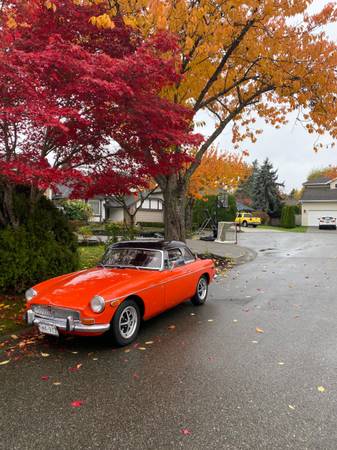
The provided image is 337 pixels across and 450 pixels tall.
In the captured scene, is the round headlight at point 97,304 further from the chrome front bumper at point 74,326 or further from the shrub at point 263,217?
the shrub at point 263,217

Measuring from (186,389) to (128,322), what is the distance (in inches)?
57.1

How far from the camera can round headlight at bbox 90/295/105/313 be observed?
13.0 feet

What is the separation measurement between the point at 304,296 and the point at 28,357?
18.5 feet

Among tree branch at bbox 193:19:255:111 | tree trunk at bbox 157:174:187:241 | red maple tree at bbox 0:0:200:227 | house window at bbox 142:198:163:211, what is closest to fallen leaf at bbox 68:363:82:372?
red maple tree at bbox 0:0:200:227

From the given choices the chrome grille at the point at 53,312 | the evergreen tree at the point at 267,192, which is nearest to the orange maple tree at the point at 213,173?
the chrome grille at the point at 53,312

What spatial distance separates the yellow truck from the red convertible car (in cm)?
3275

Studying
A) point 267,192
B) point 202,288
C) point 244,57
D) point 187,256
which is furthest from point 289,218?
point 187,256

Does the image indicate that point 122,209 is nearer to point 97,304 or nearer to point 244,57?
point 244,57

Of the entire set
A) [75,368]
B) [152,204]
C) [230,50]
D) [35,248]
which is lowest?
[75,368]

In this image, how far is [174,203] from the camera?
1012 cm

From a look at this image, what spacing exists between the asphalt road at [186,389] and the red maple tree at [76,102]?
2.67m

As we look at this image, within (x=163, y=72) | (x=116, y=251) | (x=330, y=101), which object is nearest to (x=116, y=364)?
(x=116, y=251)

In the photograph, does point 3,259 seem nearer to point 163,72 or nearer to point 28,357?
point 28,357

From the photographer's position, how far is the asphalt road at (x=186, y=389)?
2.57 meters
